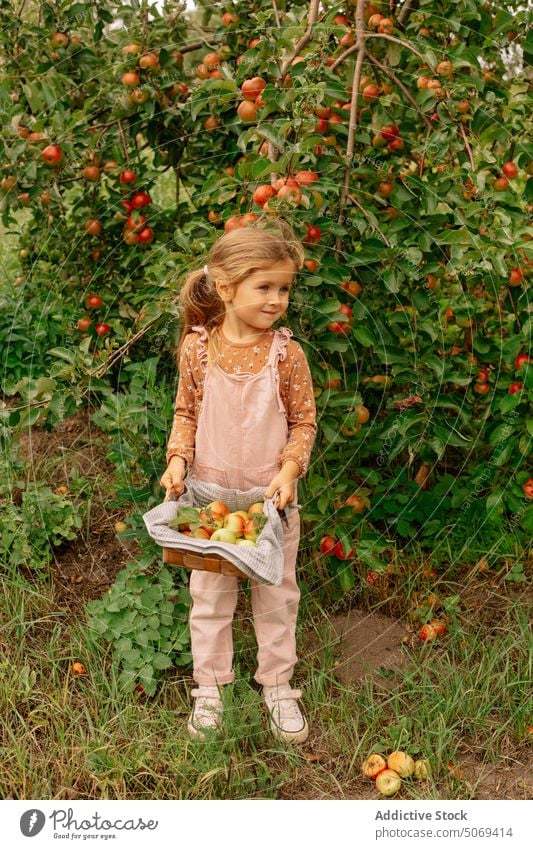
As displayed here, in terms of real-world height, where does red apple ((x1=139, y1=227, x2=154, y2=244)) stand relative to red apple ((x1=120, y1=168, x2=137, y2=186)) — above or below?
below

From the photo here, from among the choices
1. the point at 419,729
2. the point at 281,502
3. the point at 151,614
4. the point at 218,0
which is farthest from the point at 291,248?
the point at 218,0

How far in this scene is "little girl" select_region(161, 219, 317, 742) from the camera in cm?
241

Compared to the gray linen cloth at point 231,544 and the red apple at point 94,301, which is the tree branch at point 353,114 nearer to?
the gray linen cloth at point 231,544

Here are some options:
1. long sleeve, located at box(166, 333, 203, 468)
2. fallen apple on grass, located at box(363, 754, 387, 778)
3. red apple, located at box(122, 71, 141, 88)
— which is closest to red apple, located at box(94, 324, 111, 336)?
red apple, located at box(122, 71, 141, 88)

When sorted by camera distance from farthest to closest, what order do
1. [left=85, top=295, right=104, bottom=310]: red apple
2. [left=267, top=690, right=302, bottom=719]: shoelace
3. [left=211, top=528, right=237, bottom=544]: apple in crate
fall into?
[left=85, top=295, right=104, bottom=310]: red apple < [left=267, top=690, right=302, bottom=719]: shoelace < [left=211, top=528, right=237, bottom=544]: apple in crate

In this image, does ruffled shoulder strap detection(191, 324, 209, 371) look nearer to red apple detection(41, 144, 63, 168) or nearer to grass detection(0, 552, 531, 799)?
grass detection(0, 552, 531, 799)

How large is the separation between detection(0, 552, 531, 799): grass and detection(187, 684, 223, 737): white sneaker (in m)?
0.04

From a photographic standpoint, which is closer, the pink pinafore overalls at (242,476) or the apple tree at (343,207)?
the pink pinafore overalls at (242,476)

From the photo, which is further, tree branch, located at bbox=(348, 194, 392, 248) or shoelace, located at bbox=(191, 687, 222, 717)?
tree branch, located at bbox=(348, 194, 392, 248)

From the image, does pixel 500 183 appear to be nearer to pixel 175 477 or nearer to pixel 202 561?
pixel 175 477

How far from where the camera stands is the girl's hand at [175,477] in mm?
2436

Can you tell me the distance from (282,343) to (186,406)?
334mm

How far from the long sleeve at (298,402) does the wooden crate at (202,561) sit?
0.37 meters

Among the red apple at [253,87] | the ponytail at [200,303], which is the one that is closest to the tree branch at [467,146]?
the red apple at [253,87]
